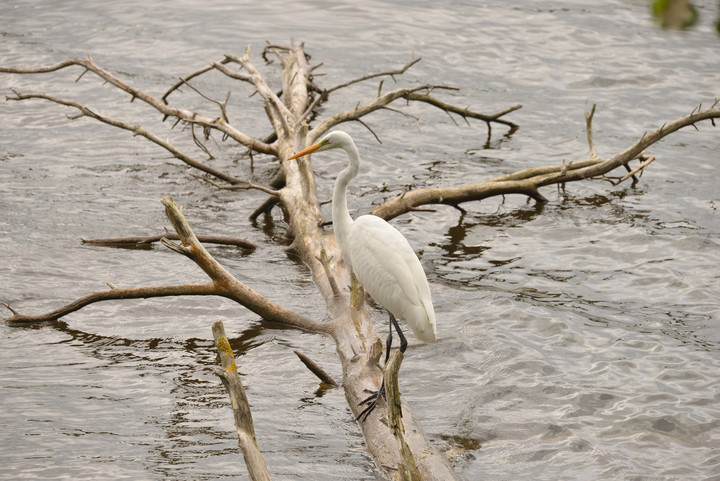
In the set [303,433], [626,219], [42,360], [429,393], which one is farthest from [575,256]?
[42,360]

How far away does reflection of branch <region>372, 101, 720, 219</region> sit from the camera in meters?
7.68

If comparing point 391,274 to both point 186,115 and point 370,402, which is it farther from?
point 186,115

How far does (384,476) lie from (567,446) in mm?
1387

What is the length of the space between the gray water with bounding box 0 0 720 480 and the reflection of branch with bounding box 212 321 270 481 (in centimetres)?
150

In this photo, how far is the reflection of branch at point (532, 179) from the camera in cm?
768

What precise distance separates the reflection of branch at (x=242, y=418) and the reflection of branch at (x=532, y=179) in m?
4.20

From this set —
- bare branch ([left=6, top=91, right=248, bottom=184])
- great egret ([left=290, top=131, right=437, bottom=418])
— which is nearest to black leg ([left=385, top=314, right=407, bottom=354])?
great egret ([left=290, top=131, right=437, bottom=418])

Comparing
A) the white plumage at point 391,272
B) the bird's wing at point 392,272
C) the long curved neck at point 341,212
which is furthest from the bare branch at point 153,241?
the bird's wing at point 392,272

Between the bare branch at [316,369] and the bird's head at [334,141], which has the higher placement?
the bird's head at [334,141]

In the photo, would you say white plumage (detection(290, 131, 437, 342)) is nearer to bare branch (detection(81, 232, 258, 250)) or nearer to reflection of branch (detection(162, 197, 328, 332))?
reflection of branch (detection(162, 197, 328, 332))

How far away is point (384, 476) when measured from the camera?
466cm

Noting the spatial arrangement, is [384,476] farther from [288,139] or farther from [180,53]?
[180,53]

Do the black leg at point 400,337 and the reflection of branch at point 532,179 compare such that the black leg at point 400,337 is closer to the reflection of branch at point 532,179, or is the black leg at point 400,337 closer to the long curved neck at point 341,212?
the long curved neck at point 341,212

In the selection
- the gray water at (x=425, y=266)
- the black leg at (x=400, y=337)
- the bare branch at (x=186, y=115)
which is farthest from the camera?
the bare branch at (x=186, y=115)
